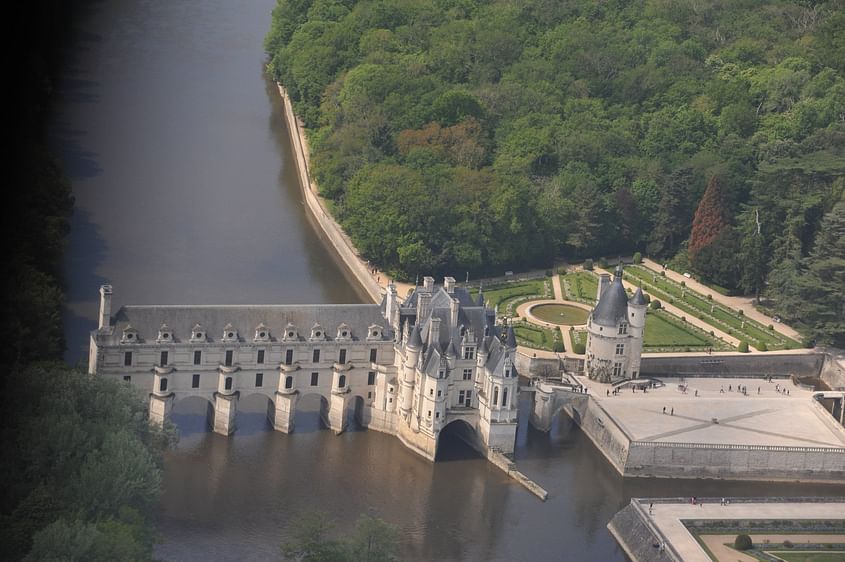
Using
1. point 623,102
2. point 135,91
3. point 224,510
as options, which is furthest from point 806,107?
point 224,510

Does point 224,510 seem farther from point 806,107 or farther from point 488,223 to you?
point 806,107

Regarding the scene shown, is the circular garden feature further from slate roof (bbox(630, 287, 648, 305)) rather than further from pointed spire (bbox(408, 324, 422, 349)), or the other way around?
pointed spire (bbox(408, 324, 422, 349))

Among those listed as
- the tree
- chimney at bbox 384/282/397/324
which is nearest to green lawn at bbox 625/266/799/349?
the tree

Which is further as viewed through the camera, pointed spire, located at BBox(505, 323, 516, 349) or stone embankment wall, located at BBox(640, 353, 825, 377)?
stone embankment wall, located at BBox(640, 353, 825, 377)

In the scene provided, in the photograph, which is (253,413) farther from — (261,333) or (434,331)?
(434,331)

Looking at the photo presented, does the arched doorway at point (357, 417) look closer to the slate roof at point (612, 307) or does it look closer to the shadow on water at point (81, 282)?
the shadow on water at point (81, 282)

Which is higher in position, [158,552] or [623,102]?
[623,102]

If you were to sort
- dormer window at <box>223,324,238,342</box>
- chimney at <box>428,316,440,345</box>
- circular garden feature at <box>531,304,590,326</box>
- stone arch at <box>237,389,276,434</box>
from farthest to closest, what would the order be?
circular garden feature at <box>531,304,590,326</box> < stone arch at <box>237,389,276,434</box> < chimney at <box>428,316,440,345</box> < dormer window at <box>223,324,238,342</box>
